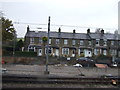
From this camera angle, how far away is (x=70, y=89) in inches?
413

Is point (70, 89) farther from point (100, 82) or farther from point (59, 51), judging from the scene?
point (59, 51)

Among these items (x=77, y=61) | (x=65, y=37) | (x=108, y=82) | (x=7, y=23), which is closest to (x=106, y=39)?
(x=65, y=37)

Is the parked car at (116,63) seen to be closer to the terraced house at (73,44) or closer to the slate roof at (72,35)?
the terraced house at (73,44)

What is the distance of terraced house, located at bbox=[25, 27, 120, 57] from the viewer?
45188 millimetres

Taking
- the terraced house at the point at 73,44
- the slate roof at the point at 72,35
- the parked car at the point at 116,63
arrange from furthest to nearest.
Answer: the slate roof at the point at 72,35
the terraced house at the point at 73,44
the parked car at the point at 116,63

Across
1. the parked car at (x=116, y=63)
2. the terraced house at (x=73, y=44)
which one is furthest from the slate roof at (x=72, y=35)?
the parked car at (x=116, y=63)

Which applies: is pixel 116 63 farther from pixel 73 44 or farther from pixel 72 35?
pixel 72 35

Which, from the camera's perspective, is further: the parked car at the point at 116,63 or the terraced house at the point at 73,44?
the terraced house at the point at 73,44

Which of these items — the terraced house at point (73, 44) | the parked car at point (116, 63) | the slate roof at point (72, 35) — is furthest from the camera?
the slate roof at point (72, 35)

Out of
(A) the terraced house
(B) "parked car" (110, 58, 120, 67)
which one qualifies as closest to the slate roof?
(A) the terraced house

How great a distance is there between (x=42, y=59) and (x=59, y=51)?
1159cm

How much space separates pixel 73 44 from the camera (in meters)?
46.0

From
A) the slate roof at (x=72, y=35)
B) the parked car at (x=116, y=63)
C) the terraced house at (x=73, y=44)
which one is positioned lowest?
the parked car at (x=116, y=63)

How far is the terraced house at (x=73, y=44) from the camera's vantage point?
148ft
